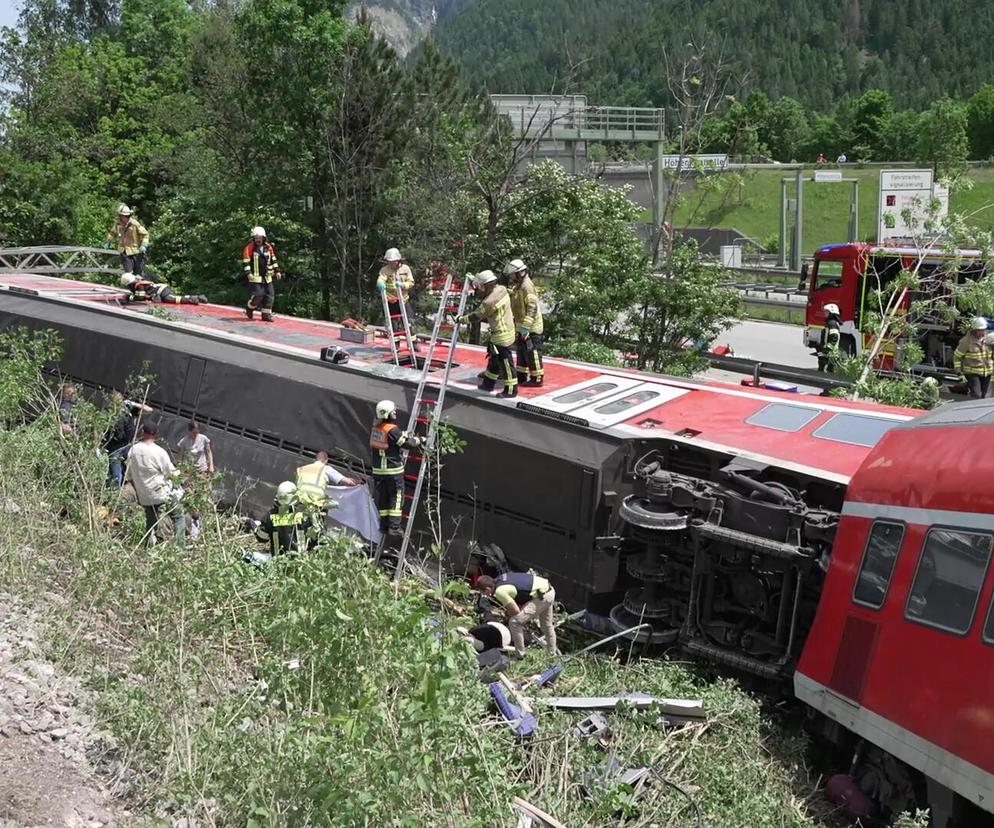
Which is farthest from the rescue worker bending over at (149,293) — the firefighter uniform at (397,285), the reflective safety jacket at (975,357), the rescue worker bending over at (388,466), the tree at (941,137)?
the tree at (941,137)

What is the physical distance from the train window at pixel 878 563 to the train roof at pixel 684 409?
3.29ft

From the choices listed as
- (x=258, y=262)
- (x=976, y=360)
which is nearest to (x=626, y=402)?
(x=258, y=262)

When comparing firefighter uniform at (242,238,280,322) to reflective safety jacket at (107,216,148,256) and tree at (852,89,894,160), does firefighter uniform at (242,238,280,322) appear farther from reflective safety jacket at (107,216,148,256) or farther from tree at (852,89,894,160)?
tree at (852,89,894,160)

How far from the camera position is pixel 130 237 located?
16.5 metres

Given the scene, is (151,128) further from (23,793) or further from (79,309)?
(23,793)

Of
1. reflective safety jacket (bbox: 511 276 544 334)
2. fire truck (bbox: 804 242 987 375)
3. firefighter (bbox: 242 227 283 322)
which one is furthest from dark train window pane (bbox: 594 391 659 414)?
fire truck (bbox: 804 242 987 375)

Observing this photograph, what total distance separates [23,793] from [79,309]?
1148cm

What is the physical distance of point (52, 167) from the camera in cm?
2817

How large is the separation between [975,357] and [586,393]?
8883 millimetres

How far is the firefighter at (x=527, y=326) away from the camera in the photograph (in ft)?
37.0

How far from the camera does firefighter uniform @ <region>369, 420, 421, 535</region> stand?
10.6 m

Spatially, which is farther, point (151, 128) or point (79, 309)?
point (151, 128)

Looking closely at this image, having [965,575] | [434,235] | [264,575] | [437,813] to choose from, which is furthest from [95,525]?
[434,235]

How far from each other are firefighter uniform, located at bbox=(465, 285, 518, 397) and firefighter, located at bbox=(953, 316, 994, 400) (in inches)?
364
